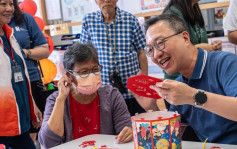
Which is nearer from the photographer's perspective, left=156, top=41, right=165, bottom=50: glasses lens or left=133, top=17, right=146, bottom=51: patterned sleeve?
left=156, top=41, right=165, bottom=50: glasses lens

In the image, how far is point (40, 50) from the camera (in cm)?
262

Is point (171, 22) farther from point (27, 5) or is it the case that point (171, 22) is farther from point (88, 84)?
point (27, 5)

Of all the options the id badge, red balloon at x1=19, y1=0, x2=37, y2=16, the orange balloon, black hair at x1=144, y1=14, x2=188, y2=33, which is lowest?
the orange balloon

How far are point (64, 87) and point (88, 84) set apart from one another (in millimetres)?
157

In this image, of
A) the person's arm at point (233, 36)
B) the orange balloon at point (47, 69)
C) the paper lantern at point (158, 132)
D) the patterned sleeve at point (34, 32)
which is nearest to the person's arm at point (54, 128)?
the paper lantern at point (158, 132)

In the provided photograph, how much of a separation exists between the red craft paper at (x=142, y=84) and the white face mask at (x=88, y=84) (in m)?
0.51

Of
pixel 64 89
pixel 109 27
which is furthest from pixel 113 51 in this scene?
pixel 64 89

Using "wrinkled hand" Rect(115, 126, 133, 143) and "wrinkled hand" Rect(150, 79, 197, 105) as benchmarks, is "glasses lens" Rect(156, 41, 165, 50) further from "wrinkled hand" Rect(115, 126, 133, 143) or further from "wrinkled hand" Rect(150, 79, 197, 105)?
"wrinkled hand" Rect(115, 126, 133, 143)

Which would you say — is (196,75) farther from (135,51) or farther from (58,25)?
(58,25)

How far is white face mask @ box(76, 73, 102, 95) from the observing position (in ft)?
6.16

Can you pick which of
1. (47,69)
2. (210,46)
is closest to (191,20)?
(210,46)

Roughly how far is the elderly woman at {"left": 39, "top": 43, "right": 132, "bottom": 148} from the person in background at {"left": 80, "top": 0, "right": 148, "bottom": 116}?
66 cm

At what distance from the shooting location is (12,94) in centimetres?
202

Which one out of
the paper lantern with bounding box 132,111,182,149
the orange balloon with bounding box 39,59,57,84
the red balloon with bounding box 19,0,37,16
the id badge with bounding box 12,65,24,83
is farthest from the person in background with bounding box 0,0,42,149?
the orange balloon with bounding box 39,59,57,84
